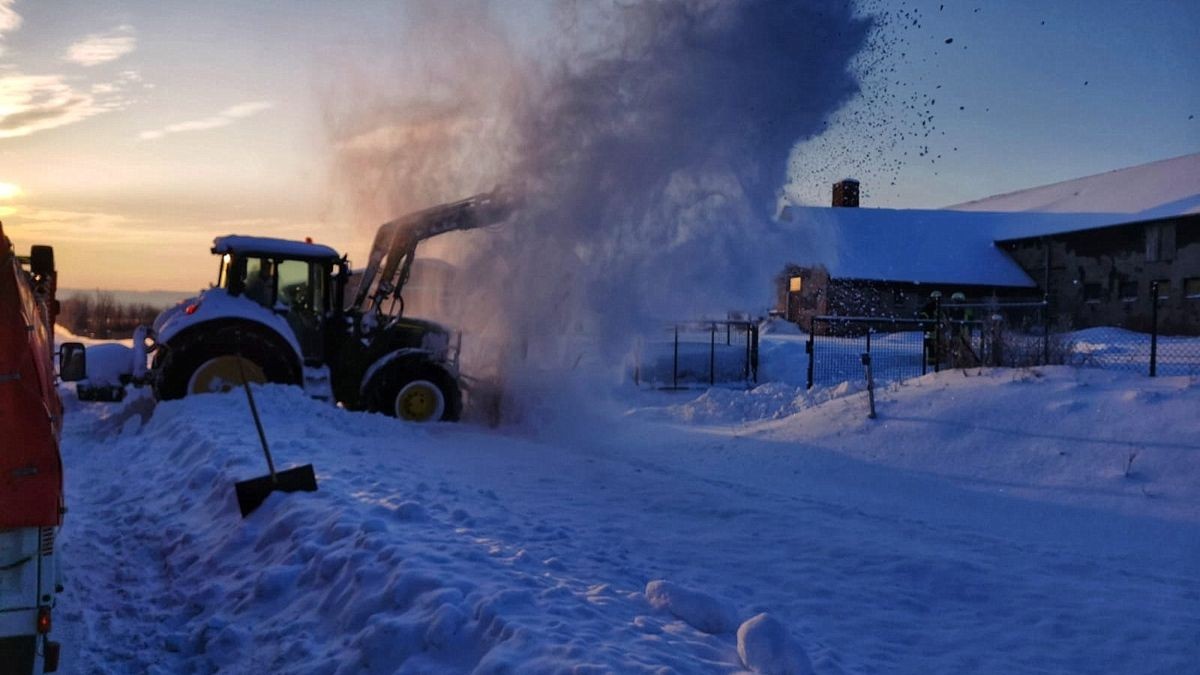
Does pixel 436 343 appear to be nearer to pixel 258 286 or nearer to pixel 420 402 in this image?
pixel 420 402

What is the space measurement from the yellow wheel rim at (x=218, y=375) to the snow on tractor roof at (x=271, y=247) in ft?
5.36

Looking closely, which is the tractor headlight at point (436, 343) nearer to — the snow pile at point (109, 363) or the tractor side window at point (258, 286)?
the tractor side window at point (258, 286)

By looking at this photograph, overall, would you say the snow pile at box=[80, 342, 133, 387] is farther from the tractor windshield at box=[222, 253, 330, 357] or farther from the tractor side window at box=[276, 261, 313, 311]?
the tractor side window at box=[276, 261, 313, 311]

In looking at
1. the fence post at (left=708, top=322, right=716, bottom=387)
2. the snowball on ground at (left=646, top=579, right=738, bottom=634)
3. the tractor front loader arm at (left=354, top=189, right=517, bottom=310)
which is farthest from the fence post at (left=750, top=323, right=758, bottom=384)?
the snowball on ground at (left=646, top=579, right=738, bottom=634)

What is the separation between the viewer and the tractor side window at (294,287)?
1458 cm

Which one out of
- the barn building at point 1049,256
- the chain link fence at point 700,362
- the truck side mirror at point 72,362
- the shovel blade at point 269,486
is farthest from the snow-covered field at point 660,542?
the barn building at point 1049,256

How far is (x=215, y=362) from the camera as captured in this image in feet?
45.0

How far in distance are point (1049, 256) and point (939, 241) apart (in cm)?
499

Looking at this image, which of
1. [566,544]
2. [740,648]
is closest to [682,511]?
[566,544]

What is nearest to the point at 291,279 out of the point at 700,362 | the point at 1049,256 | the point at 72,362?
the point at 72,362

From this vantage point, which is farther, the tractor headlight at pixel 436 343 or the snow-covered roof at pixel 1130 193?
the snow-covered roof at pixel 1130 193

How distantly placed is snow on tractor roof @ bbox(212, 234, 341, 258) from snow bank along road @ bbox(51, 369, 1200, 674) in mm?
2287

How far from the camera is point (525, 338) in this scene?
15.8 m

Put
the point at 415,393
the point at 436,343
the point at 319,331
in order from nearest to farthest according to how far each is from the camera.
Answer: the point at 319,331
the point at 415,393
the point at 436,343
